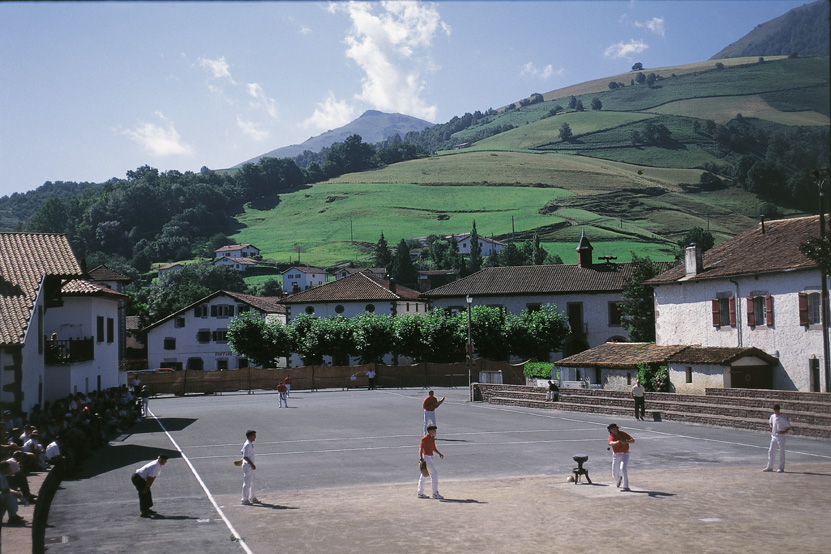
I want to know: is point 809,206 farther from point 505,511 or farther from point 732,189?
point 732,189

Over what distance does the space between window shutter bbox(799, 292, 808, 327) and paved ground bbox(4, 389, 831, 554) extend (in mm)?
7719

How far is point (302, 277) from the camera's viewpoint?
436ft

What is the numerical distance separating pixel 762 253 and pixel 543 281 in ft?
119

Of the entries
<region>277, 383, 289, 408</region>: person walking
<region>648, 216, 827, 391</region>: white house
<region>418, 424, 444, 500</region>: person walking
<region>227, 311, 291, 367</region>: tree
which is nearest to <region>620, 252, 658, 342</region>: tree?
<region>648, 216, 827, 391</region>: white house

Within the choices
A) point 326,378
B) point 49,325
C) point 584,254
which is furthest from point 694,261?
point 584,254

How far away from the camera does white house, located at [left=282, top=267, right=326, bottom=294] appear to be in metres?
132

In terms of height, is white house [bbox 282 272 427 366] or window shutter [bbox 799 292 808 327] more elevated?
white house [bbox 282 272 427 366]

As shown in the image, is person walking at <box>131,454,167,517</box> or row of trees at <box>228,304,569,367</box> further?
row of trees at <box>228,304,569,367</box>

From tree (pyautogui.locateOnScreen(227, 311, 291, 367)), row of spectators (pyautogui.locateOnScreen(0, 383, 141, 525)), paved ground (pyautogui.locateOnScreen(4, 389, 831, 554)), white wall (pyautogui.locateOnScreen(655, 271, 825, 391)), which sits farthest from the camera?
tree (pyautogui.locateOnScreen(227, 311, 291, 367))

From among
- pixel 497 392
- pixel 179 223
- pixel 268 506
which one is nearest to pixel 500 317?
pixel 497 392

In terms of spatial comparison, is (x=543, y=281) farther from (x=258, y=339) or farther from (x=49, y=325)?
(x=49, y=325)

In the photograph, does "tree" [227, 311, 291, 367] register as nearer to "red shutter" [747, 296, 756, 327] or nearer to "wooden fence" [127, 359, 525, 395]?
"wooden fence" [127, 359, 525, 395]

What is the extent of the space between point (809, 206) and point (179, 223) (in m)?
183

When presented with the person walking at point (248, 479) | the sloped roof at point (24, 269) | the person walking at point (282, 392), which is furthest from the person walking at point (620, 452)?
the person walking at point (282, 392)
